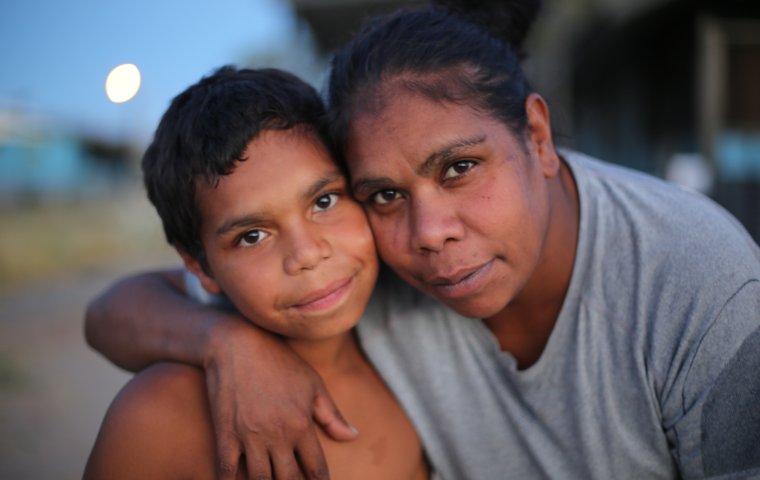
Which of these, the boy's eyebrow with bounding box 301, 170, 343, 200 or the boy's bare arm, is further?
the boy's eyebrow with bounding box 301, 170, 343, 200

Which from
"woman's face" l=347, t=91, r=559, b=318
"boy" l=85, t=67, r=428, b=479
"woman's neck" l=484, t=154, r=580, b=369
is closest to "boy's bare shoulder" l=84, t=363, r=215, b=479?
"boy" l=85, t=67, r=428, b=479

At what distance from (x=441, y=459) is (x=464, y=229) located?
85cm

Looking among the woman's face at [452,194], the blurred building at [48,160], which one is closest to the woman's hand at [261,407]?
the woman's face at [452,194]

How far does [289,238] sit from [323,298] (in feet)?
0.68

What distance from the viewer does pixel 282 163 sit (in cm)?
186

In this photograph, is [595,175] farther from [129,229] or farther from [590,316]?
Result: [129,229]

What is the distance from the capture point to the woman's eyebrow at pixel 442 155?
1.75m

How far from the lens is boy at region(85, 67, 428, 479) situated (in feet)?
5.70

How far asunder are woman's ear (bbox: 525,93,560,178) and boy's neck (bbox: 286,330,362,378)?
907 millimetres

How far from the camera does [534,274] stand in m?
2.11

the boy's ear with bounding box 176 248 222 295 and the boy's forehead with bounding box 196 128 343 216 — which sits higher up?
the boy's forehead with bounding box 196 128 343 216

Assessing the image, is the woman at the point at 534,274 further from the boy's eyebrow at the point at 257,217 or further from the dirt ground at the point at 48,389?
the dirt ground at the point at 48,389

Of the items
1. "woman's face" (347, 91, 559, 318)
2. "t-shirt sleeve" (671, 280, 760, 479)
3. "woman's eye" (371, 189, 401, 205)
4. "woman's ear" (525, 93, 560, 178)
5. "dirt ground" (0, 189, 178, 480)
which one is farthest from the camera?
"dirt ground" (0, 189, 178, 480)

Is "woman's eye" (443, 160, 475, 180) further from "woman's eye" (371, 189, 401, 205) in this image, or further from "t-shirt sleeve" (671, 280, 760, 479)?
"t-shirt sleeve" (671, 280, 760, 479)
